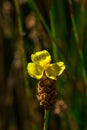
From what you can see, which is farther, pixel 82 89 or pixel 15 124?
pixel 15 124

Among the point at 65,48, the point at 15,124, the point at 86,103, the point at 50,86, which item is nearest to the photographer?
the point at 50,86

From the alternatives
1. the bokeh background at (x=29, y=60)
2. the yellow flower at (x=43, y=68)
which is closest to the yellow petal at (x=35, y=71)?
the yellow flower at (x=43, y=68)

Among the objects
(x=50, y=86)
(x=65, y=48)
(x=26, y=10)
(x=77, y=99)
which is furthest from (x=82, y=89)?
(x=50, y=86)

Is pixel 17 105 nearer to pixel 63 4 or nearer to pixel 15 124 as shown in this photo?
pixel 15 124

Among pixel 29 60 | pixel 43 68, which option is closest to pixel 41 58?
pixel 43 68

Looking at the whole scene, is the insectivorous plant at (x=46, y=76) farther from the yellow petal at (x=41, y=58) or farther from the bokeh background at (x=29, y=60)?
the bokeh background at (x=29, y=60)

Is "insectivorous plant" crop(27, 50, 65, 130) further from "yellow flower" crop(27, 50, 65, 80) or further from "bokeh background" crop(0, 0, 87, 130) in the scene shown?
"bokeh background" crop(0, 0, 87, 130)

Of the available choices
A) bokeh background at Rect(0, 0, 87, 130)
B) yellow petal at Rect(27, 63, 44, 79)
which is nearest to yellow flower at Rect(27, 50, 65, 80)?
yellow petal at Rect(27, 63, 44, 79)
